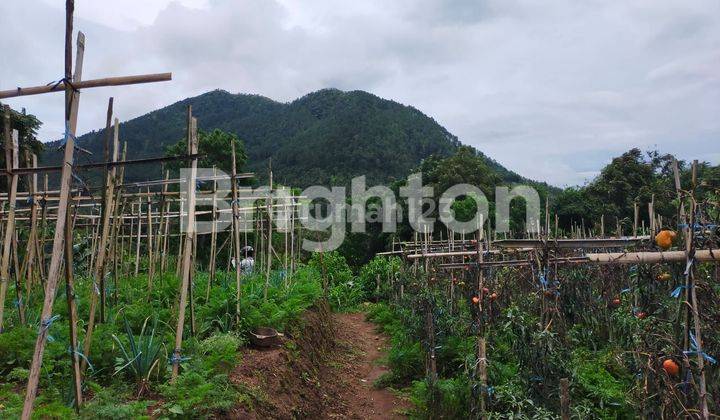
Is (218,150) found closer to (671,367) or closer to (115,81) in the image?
(115,81)

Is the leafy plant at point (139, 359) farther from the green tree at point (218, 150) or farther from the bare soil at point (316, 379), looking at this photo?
the green tree at point (218, 150)

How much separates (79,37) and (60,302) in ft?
14.1

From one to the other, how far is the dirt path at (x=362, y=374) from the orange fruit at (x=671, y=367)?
4.20 m

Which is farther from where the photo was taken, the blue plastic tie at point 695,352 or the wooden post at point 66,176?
the wooden post at point 66,176

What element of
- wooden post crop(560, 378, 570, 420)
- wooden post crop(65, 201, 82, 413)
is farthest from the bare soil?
wooden post crop(560, 378, 570, 420)

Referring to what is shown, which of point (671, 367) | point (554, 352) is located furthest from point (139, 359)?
point (671, 367)

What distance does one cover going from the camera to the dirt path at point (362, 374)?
654 cm

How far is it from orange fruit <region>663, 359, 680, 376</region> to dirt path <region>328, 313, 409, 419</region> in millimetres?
4199

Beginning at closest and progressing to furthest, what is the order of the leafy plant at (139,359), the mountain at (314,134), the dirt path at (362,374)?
the leafy plant at (139,359) → the dirt path at (362,374) → the mountain at (314,134)

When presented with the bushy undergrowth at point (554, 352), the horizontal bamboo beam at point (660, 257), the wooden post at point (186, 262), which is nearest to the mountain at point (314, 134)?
the bushy undergrowth at point (554, 352)

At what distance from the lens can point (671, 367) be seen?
9.03ft

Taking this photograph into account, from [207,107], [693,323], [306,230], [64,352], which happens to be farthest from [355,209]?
[207,107]

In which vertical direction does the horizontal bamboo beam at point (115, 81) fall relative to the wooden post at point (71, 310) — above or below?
above

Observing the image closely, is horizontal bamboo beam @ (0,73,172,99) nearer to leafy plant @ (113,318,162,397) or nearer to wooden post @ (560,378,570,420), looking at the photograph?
leafy plant @ (113,318,162,397)
